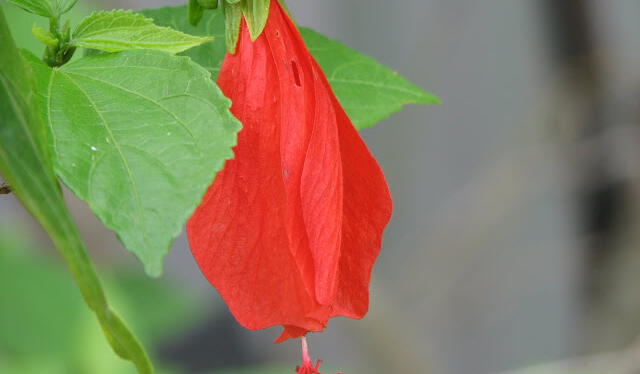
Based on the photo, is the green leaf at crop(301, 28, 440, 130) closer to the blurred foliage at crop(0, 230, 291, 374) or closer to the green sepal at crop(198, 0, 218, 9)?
the green sepal at crop(198, 0, 218, 9)

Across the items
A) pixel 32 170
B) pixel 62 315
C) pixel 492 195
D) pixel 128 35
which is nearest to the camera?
pixel 32 170

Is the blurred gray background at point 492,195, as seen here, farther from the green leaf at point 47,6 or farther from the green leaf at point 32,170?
the green leaf at point 32,170

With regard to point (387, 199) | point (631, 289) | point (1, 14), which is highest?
point (1, 14)

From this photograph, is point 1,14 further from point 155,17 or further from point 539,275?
point 539,275

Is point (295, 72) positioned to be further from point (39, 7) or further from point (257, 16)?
point (39, 7)

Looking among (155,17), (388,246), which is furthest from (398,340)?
(155,17)

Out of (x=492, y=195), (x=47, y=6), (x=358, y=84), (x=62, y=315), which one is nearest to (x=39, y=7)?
(x=47, y=6)

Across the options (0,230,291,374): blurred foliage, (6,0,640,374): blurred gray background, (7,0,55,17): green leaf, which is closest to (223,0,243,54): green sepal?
(7,0,55,17): green leaf

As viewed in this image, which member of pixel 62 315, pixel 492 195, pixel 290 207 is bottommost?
pixel 62 315
